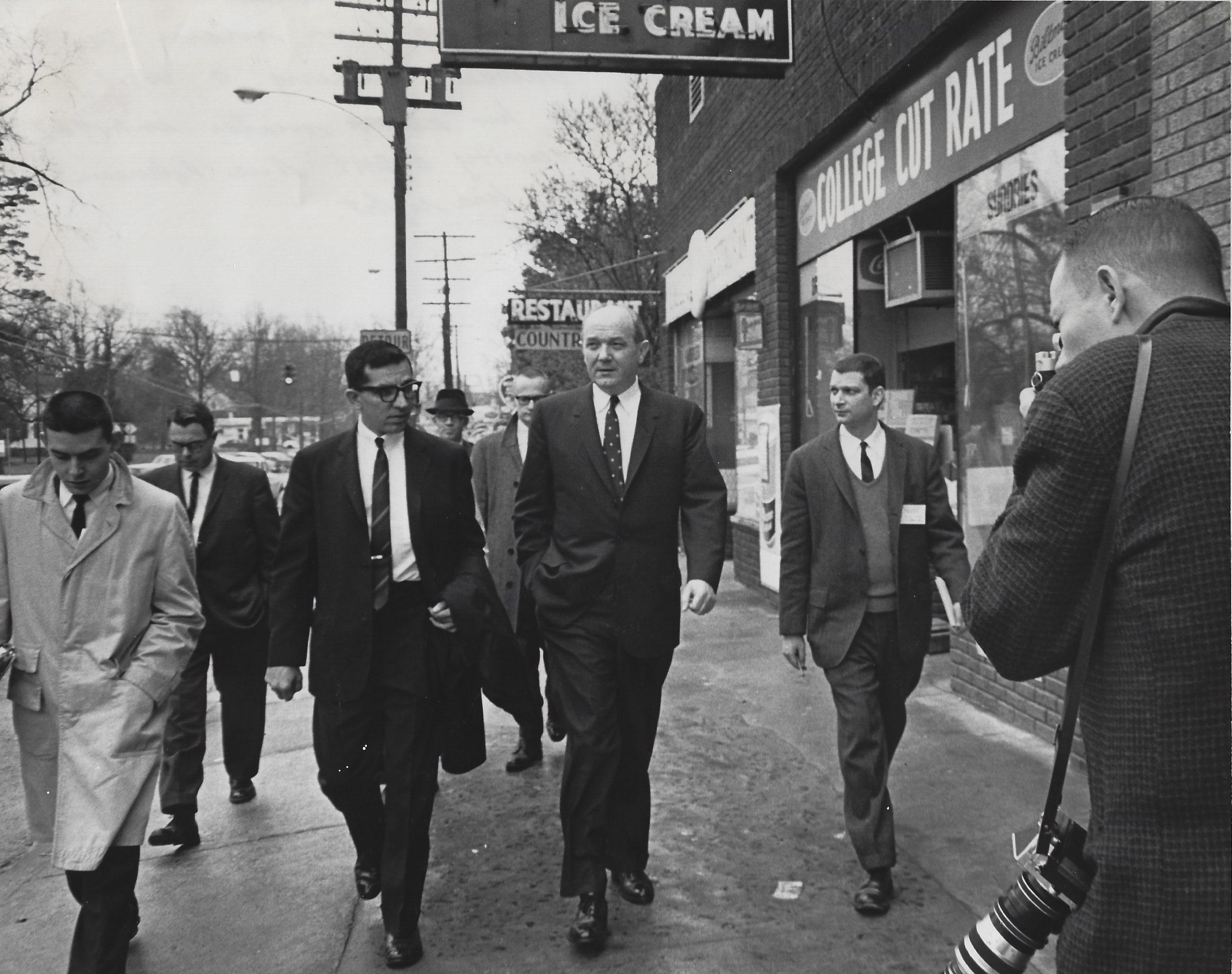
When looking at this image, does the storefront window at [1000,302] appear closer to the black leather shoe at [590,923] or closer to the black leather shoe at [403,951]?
the black leather shoe at [590,923]

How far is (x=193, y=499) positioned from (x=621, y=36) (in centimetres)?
354

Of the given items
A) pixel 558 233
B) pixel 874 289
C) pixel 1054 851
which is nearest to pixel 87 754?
pixel 1054 851

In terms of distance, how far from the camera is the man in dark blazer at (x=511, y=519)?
602 centimetres

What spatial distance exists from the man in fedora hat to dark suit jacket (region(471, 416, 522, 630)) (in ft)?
3.20

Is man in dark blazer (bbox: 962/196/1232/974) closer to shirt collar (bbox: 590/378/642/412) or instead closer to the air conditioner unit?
shirt collar (bbox: 590/378/642/412)

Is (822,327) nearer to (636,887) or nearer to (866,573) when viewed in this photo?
(866,573)

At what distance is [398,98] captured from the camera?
20766mm

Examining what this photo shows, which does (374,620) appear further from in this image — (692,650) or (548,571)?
(692,650)

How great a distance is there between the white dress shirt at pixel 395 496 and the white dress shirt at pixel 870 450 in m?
1.71

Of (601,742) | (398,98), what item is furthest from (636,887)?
(398,98)

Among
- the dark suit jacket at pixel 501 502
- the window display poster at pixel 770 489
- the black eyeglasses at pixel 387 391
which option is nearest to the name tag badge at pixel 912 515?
the black eyeglasses at pixel 387 391

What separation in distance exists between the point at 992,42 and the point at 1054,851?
586cm

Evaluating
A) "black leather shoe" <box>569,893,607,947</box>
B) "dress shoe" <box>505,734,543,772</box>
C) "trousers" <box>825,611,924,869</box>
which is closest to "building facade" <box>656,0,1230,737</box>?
"trousers" <box>825,611,924,869</box>

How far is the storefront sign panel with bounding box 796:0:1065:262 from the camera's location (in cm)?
591
